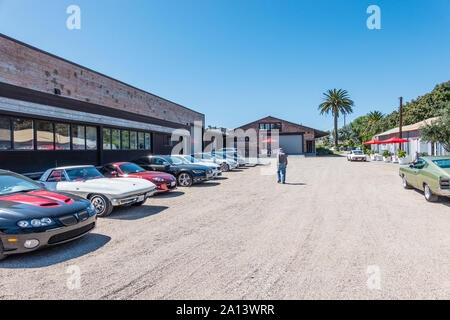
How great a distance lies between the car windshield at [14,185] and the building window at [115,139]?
1307 centimetres

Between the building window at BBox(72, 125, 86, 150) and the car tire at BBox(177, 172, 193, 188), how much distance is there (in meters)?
6.99

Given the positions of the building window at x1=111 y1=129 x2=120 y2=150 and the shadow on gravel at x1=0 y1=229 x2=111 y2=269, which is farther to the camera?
the building window at x1=111 y1=129 x2=120 y2=150

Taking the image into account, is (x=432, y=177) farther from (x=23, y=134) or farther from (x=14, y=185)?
(x=23, y=134)

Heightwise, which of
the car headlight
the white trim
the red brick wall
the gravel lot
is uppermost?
the red brick wall

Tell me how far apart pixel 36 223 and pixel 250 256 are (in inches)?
131

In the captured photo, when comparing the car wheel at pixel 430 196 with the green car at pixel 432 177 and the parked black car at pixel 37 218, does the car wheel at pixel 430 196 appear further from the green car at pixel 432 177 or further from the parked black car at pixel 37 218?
the parked black car at pixel 37 218

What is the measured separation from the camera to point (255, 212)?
7234 mm

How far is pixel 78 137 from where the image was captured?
1529cm

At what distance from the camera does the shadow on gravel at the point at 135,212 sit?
22.7 feet

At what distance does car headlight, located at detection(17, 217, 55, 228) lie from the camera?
4.09 metres

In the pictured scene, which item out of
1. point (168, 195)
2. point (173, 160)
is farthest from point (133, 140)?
point (168, 195)

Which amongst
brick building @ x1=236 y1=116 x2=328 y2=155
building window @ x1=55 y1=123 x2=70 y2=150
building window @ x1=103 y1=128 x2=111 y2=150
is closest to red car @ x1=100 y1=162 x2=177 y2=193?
building window @ x1=55 y1=123 x2=70 y2=150

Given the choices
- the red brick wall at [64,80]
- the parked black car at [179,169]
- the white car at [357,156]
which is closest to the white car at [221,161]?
the parked black car at [179,169]

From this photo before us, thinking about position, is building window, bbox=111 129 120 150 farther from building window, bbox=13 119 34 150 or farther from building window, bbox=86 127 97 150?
building window, bbox=13 119 34 150
